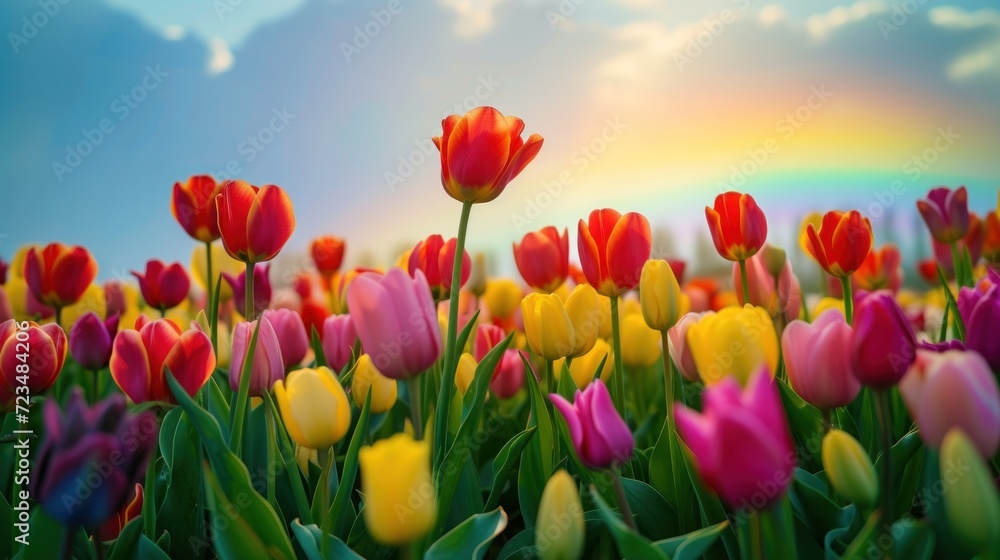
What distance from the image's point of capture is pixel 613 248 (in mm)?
1160

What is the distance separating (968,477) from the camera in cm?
58

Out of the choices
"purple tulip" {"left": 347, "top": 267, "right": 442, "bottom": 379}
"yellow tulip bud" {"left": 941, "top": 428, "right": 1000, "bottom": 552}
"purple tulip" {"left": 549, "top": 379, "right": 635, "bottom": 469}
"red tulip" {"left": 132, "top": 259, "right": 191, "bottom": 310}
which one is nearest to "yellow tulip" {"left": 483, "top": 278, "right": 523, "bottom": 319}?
"red tulip" {"left": 132, "top": 259, "right": 191, "bottom": 310}

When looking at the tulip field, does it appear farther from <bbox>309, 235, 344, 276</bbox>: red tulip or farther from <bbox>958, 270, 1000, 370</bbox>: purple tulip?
<bbox>309, 235, 344, 276</bbox>: red tulip

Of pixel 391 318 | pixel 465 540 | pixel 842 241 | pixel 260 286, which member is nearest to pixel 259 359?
pixel 391 318

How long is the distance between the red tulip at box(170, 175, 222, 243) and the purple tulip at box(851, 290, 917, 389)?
48.3 inches

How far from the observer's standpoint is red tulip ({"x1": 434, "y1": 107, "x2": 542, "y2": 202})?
100 centimetres

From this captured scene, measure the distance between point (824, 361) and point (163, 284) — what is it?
5.76 feet

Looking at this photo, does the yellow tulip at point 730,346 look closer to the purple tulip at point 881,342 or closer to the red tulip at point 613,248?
the purple tulip at point 881,342

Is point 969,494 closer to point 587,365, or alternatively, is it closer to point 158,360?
point 587,365

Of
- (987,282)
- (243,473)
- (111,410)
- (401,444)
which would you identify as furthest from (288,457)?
(987,282)

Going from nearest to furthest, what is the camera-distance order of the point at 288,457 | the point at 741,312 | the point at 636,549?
the point at 636,549 → the point at 741,312 → the point at 288,457

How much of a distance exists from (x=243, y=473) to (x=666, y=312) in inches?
24.6

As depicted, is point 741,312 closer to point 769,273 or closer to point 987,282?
point 987,282

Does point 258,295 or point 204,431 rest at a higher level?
point 258,295
